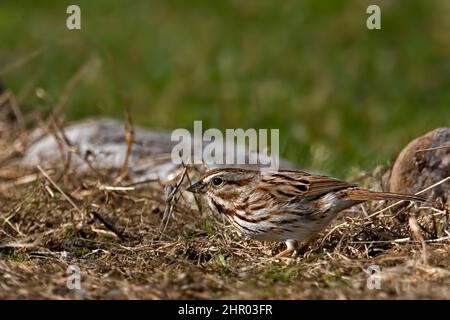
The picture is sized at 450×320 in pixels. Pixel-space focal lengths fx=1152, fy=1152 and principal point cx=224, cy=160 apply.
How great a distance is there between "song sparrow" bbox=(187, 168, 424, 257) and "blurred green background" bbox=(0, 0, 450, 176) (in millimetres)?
2948

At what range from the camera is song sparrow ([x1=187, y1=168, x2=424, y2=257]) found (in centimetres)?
657

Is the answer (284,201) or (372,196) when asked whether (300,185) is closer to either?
(284,201)

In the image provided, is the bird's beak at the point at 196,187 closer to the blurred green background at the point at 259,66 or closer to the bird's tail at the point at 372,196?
the bird's tail at the point at 372,196

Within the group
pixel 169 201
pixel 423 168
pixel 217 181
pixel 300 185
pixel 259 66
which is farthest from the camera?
pixel 259 66

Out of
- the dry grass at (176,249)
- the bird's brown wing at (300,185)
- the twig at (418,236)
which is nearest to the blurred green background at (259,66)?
the dry grass at (176,249)

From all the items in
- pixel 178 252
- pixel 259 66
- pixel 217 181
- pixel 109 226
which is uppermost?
pixel 259 66

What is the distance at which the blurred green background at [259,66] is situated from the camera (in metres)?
12.4

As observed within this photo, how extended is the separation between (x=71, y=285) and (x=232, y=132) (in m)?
5.33

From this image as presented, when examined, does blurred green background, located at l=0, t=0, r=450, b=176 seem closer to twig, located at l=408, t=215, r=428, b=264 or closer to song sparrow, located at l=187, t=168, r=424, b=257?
song sparrow, located at l=187, t=168, r=424, b=257

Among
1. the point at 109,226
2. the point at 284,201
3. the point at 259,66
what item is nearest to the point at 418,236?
the point at 284,201

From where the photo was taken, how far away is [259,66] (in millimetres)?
14289

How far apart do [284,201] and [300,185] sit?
0.15m

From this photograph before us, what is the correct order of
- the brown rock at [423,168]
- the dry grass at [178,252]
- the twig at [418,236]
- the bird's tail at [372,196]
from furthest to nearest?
the brown rock at [423,168] → the bird's tail at [372,196] → the twig at [418,236] → the dry grass at [178,252]
